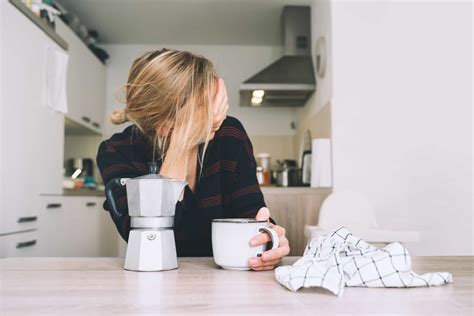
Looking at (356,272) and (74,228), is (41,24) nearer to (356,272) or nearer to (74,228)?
(74,228)

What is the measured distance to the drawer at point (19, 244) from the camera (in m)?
1.84

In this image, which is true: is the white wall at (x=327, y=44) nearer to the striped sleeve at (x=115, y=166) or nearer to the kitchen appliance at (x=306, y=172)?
the kitchen appliance at (x=306, y=172)

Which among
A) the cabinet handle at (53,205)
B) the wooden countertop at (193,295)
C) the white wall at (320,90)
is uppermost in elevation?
the white wall at (320,90)

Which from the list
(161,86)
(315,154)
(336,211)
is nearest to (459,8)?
(315,154)

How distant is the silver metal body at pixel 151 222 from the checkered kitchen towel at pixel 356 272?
20 centimetres

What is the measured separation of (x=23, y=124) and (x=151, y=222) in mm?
1541

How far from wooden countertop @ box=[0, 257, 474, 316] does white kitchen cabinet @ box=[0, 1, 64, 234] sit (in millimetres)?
1290

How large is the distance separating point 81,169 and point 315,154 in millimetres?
1967

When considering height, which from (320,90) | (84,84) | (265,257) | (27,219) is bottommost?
(27,219)

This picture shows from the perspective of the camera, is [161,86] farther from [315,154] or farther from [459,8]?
[459,8]

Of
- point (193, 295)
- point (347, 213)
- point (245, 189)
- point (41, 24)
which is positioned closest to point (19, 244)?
point (41, 24)

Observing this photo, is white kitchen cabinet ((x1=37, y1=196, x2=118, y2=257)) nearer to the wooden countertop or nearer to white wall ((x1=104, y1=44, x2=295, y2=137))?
white wall ((x1=104, y1=44, x2=295, y2=137))

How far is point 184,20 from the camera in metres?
3.32

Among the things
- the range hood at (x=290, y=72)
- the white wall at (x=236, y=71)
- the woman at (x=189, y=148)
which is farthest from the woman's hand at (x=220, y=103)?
the white wall at (x=236, y=71)
